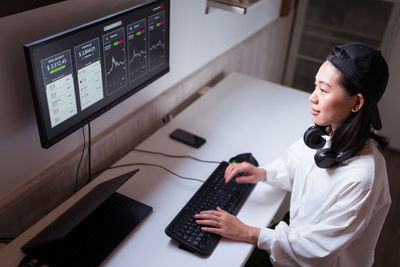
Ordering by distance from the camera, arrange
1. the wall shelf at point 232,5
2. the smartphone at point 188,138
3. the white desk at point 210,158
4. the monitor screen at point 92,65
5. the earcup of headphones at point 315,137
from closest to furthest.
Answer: the monitor screen at point 92,65, the white desk at point 210,158, the earcup of headphones at point 315,137, the smartphone at point 188,138, the wall shelf at point 232,5

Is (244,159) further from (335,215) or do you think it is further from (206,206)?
(335,215)

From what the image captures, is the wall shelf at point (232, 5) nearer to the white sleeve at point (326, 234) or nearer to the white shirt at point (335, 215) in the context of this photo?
the white shirt at point (335, 215)

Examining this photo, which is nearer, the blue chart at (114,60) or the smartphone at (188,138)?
the blue chart at (114,60)

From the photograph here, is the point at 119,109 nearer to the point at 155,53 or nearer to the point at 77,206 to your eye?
the point at 155,53

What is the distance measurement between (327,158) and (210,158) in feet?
1.78

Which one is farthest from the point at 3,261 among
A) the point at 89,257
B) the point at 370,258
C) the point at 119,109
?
the point at 370,258

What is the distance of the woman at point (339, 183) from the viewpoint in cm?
113

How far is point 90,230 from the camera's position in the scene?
4.08 ft

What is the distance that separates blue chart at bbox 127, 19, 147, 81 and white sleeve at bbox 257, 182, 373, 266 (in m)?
0.74

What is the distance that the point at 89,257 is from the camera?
1.15 metres

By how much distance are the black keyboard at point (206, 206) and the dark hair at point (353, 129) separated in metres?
0.40

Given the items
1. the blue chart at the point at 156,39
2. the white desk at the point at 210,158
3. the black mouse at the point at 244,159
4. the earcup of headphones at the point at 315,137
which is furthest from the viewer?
the black mouse at the point at 244,159

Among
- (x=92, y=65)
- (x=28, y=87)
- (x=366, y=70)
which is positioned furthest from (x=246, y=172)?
(x=28, y=87)

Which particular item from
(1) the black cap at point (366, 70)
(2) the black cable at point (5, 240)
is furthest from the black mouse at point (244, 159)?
(2) the black cable at point (5, 240)
